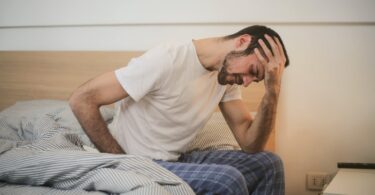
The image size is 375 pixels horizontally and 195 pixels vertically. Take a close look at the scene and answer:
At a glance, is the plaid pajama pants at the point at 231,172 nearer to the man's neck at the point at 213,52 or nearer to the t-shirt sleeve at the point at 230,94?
the t-shirt sleeve at the point at 230,94

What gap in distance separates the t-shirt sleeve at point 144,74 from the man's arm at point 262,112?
0.32m

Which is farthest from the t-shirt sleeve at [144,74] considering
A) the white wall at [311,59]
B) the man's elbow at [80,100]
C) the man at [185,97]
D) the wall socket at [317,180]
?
the wall socket at [317,180]

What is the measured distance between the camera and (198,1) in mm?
2131

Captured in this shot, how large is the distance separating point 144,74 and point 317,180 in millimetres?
1081

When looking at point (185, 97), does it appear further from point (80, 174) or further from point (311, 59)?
point (311, 59)

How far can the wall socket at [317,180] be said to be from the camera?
2.03 m

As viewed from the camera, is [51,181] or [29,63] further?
[29,63]

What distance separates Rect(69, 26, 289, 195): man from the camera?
143cm

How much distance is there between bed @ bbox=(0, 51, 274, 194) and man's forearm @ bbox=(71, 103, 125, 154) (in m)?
0.05

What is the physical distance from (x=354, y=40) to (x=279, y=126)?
511 mm

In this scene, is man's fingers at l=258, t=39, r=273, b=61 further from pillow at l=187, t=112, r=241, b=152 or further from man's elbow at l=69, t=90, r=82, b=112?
man's elbow at l=69, t=90, r=82, b=112

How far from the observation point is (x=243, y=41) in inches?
58.2

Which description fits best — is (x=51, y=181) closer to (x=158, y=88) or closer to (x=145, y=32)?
(x=158, y=88)

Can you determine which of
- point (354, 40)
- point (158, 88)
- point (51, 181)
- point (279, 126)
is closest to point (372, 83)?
point (354, 40)
